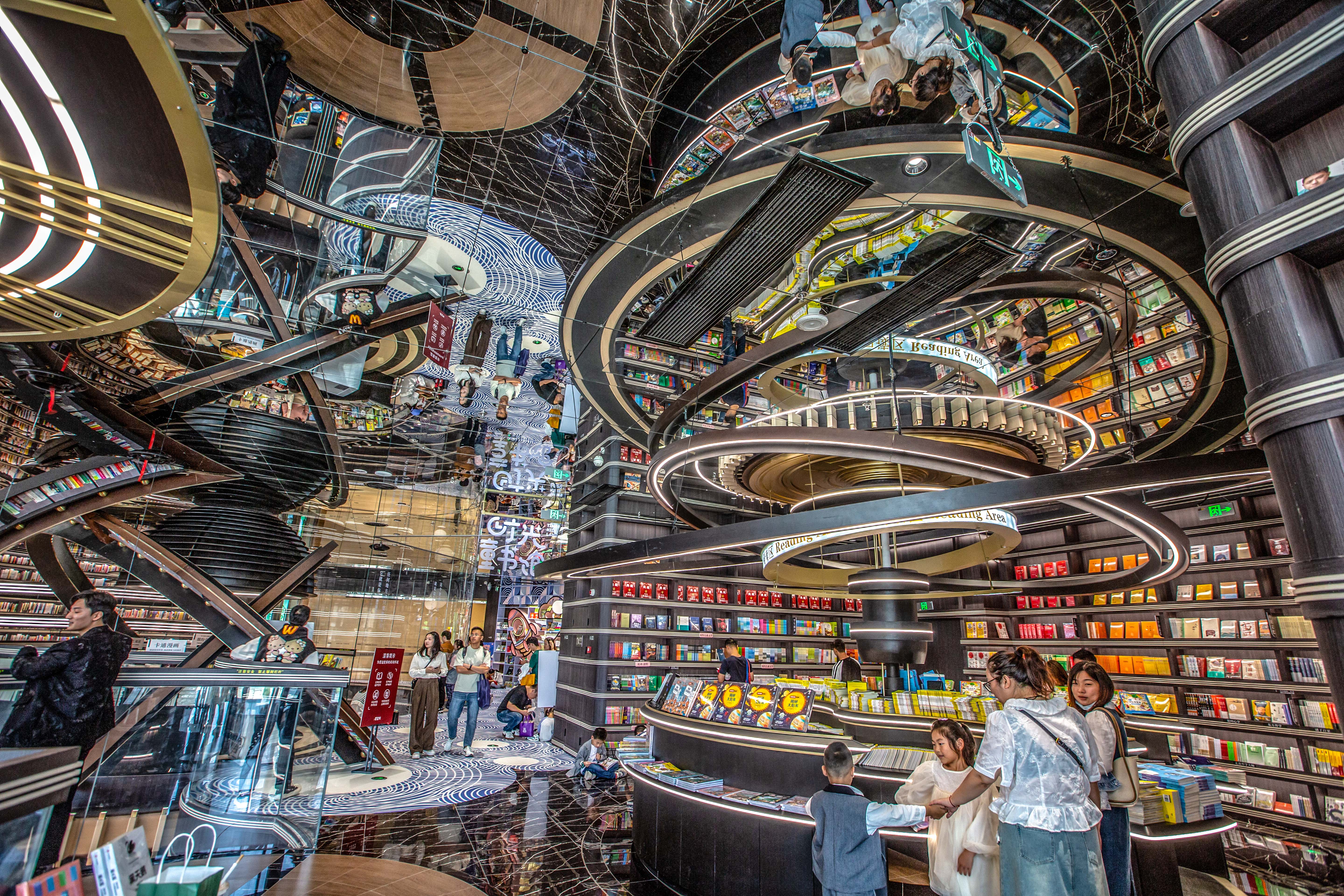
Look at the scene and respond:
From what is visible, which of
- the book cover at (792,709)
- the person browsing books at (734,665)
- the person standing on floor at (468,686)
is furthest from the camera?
the person standing on floor at (468,686)

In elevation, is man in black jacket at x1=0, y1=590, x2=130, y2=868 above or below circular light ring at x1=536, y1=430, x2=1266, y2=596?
below

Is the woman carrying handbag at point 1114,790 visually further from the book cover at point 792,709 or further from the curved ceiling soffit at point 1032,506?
the book cover at point 792,709

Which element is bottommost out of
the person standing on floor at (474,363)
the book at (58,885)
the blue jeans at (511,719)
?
the blue jeans at (511,719)

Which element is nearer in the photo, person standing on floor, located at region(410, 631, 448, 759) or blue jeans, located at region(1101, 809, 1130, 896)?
blue jeans, located at region(1101, 809, 1130, 896)

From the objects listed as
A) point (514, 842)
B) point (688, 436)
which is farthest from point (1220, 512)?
point (514, 842)

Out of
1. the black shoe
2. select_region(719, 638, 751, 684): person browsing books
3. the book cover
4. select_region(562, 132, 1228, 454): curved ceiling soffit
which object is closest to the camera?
select_region(562, 132, 1228, 454): curved ceiling soffit

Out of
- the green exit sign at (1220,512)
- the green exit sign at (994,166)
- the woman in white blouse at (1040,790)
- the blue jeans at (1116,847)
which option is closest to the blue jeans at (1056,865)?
the woman in white blouse at (1040,790)

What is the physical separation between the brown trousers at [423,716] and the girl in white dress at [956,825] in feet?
24.4

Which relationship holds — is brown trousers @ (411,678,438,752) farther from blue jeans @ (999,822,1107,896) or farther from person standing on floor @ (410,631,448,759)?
blue jeans @ (999,822,1107,896)

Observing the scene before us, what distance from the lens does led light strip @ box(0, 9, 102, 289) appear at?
1768mm

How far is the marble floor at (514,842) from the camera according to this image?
→ 4.07m

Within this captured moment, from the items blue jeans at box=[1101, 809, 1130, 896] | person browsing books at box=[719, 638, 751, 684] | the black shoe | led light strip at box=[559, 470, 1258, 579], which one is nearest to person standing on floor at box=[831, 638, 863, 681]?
person browsing books at box=[719, 638, 751, 684]

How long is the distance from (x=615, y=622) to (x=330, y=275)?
625 centimetres

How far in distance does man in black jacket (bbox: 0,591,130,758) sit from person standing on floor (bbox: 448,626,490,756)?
4953 millimetres
